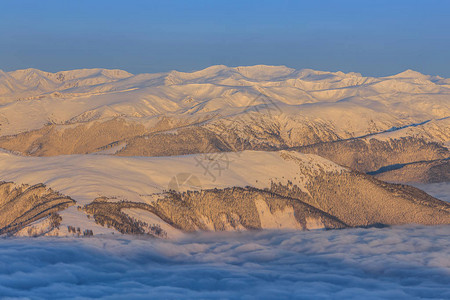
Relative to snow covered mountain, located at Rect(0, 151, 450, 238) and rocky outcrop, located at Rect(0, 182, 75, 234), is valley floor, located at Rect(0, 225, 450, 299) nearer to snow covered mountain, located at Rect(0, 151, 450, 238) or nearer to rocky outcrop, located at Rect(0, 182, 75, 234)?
snow covered mountain, located at Rect(0, 151, 450, 238)

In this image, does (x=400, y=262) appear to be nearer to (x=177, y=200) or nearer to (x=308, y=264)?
(x=308, y=264)

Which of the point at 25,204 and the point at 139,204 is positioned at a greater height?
the point at 25,204

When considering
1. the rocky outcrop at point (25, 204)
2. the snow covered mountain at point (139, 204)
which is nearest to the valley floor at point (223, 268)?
the snow covered mountain at point (139, 204)

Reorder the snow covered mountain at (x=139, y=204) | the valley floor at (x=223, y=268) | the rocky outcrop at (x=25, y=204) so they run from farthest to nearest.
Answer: the snow covered mountain at (x=139, y=204)
the rocky outcrop at (x=25, y=204)
the valley floor at (x=223, y=268)

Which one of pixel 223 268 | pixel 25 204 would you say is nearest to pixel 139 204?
pixel 25 204

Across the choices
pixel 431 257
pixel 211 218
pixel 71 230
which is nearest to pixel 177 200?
pixel 211 218

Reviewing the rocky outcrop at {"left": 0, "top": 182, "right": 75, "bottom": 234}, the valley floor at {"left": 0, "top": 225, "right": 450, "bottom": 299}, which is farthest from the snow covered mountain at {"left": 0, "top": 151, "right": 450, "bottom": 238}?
the valley floor at {"left": 0, "top": 225, "right": 450, "bottom": 299}

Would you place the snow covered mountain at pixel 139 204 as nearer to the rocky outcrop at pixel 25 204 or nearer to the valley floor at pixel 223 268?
the rocky outcrop at pixel 25 204

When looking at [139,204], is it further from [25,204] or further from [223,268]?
[223,268]
